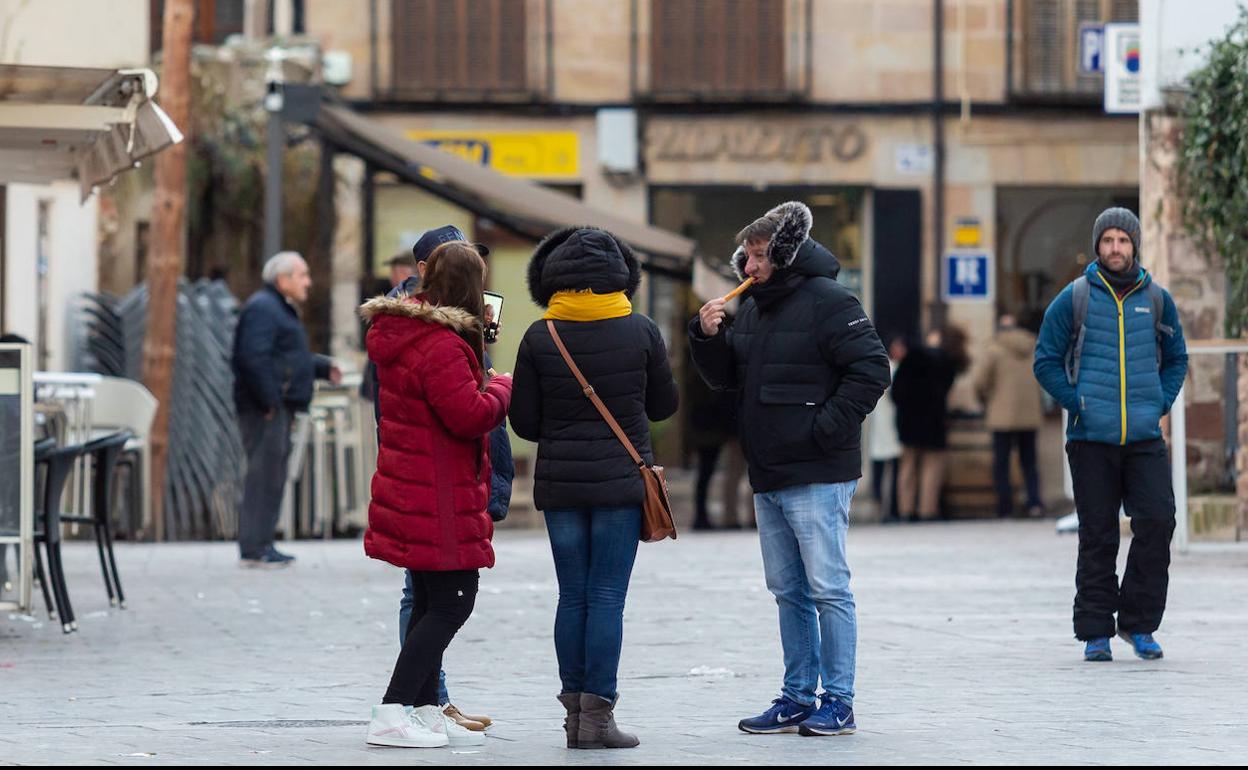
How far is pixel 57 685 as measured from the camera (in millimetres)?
9438

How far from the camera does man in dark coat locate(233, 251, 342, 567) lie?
15.0 meters

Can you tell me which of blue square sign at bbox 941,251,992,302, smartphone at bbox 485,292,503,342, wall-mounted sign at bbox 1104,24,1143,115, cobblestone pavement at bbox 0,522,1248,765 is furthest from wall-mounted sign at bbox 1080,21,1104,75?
smartphone at bbox 485,292,503,342

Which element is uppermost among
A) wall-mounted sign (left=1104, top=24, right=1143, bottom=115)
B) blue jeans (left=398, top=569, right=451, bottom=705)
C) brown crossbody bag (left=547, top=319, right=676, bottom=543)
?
wall-mounted sign (left=1104, top=24, right=1143, bottom=115)

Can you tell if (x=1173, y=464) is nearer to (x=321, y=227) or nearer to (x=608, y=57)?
(x=321, y=227)

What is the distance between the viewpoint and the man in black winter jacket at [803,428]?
791 centimetres

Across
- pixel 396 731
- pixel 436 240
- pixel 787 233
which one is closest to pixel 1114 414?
pixel 787 233

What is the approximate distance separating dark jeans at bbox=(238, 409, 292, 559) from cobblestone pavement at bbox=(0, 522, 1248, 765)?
25 centimetres

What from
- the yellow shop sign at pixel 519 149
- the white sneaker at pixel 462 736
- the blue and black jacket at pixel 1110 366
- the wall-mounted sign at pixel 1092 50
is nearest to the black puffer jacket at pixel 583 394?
the white sneaker at pixel 462 736

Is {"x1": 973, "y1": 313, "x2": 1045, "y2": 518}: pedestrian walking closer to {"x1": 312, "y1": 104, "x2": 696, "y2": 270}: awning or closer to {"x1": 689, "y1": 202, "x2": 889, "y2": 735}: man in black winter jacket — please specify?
{"x1": 312, "y1": 104, "x2": 696, "y2": 270}: awning

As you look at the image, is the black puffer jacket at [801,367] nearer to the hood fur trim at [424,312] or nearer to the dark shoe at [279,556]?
the hood fur trim at [424,312]

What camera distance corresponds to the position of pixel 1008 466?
22.5 metres

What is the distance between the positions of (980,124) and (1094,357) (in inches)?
611

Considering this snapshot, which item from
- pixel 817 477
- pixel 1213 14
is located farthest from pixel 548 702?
pixel 1213 14

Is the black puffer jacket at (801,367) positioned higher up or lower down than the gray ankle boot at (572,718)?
higher up
